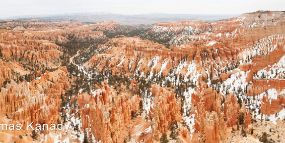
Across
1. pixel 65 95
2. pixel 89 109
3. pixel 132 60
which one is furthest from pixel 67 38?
pixel 89 109

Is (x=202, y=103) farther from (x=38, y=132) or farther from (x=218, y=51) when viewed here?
(x=218, y=51)

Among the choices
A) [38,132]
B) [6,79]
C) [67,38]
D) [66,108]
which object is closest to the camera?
[38,132]

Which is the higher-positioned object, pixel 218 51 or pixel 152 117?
pixel 218 51

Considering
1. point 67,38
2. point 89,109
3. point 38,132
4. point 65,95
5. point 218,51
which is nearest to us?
point 38,132

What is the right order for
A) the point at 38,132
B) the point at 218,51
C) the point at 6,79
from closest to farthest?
the point at 38,132
the point at 6,79
the point at 218,51

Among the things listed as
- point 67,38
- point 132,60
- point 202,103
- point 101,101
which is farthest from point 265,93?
point 67,38

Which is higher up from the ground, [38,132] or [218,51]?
[218,51]

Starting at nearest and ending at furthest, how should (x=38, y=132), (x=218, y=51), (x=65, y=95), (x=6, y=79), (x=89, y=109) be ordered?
(x=38, y=132), (x=89, y=109), (x=65, y=95), (x=6, y=79), (x=218, y=51)

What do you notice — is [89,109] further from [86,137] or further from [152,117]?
[152,117]

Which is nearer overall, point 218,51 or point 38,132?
point 38,132
